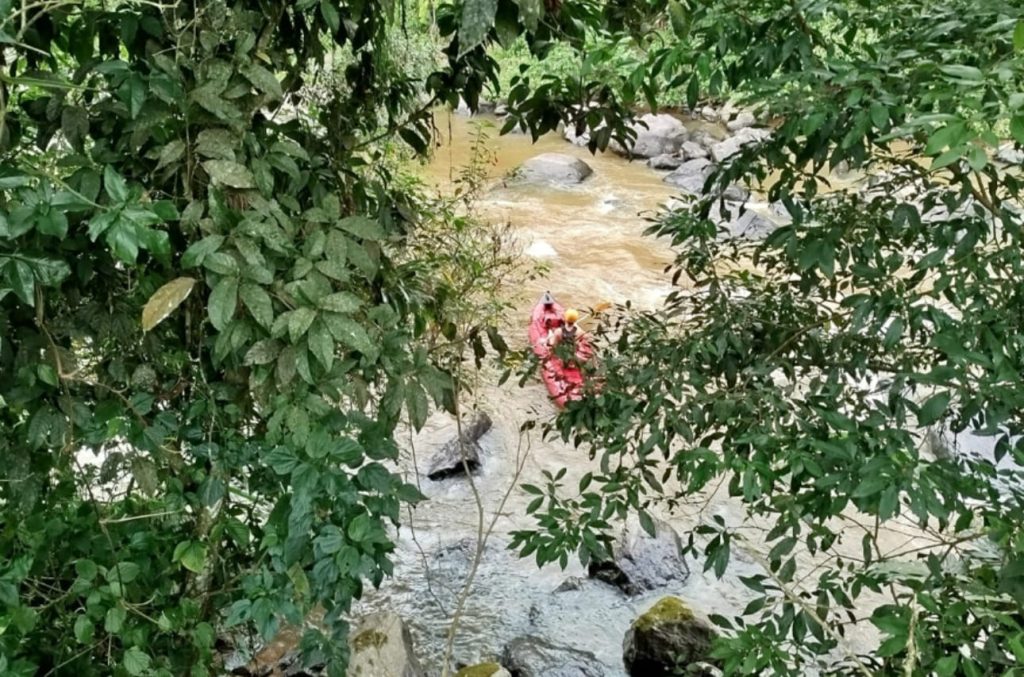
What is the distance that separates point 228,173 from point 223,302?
199mm

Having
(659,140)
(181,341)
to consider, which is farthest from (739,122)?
(181,341)

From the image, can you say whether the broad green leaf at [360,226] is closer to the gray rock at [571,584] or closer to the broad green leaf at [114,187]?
the broad green leaf at [114,187]

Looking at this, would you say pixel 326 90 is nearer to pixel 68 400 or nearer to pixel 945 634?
Answer: pixel 68 400

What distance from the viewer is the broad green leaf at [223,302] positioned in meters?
1.08

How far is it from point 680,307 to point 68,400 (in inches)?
55.3

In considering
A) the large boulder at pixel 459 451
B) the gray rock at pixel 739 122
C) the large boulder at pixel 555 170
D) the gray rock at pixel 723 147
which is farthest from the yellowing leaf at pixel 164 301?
the gray rock at pixel 739 122

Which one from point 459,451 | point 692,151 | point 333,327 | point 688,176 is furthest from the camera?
point 692,151

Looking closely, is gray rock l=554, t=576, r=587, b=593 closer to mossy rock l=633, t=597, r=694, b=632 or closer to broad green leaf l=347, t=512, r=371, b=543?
mossy rock l=633, t=597, r=694, b=632

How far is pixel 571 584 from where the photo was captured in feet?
11.9

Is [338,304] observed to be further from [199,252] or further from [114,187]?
[114,187]

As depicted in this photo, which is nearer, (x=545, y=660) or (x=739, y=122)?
(x=545, y=660)

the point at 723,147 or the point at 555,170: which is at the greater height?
the point at 723,147

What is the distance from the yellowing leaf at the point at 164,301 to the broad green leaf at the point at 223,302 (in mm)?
55

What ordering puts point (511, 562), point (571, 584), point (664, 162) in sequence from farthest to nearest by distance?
point (664, 162)
point (511, 562)
point (571, 584)
